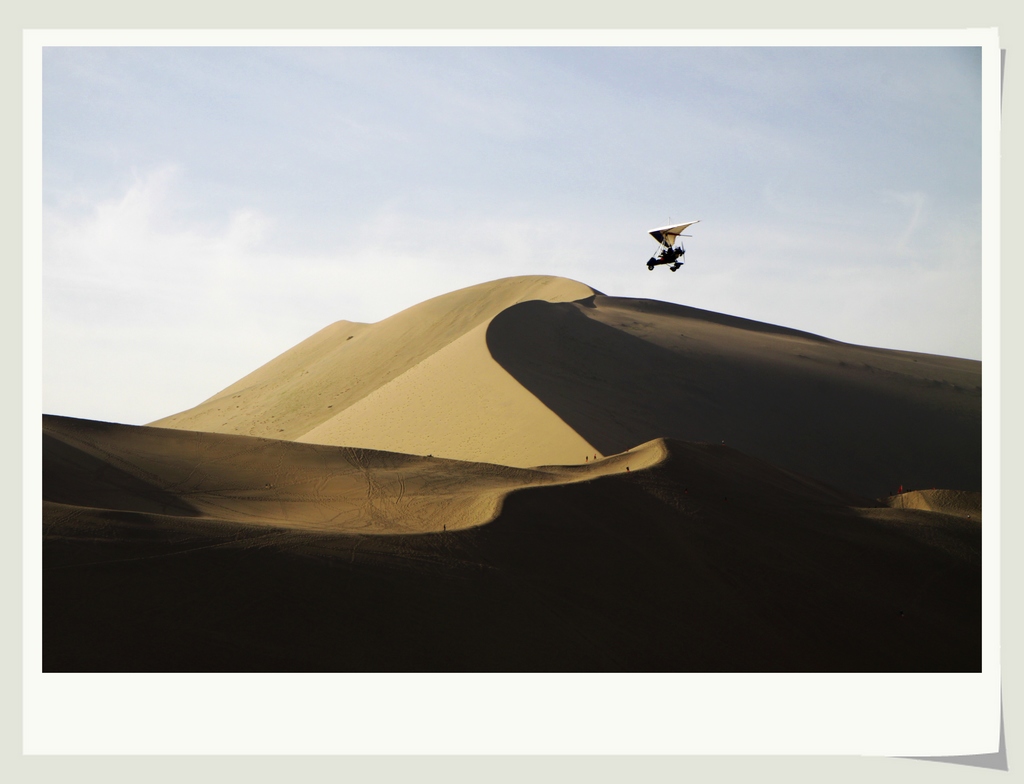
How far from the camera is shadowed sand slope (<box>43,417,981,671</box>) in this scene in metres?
10.2

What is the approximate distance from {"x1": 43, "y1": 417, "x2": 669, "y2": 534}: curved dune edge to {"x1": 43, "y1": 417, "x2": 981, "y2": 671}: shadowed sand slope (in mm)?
63

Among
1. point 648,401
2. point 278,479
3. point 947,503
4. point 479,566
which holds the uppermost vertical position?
point 648,401

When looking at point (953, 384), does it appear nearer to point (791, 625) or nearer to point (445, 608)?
point (791, 625)

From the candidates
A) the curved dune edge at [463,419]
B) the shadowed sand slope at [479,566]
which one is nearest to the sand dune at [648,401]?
the curved dune edge at [463,419]

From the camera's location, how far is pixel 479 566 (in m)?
12.0

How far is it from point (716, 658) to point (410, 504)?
220 inches

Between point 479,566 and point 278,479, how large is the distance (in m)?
6.10

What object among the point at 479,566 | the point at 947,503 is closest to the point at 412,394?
the point at 947,503

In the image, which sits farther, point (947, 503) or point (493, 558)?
point (947, 503)

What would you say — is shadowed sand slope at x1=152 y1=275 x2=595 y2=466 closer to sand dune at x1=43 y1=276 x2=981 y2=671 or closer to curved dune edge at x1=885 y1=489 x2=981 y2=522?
sand dune at x1=43 y1=276 x2=981 y2=671

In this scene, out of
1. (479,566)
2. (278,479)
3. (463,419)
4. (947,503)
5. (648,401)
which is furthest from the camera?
(648,401)

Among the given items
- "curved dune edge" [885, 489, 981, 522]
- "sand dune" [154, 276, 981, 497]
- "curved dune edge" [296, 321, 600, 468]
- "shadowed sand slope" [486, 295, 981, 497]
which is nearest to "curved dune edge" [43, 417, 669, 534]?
"curved dune edge" [885, 489, 981, 522]

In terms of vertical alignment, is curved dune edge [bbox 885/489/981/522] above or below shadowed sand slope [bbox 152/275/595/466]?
below

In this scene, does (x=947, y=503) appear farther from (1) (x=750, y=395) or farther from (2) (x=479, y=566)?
(1) (x=750, y=395)
